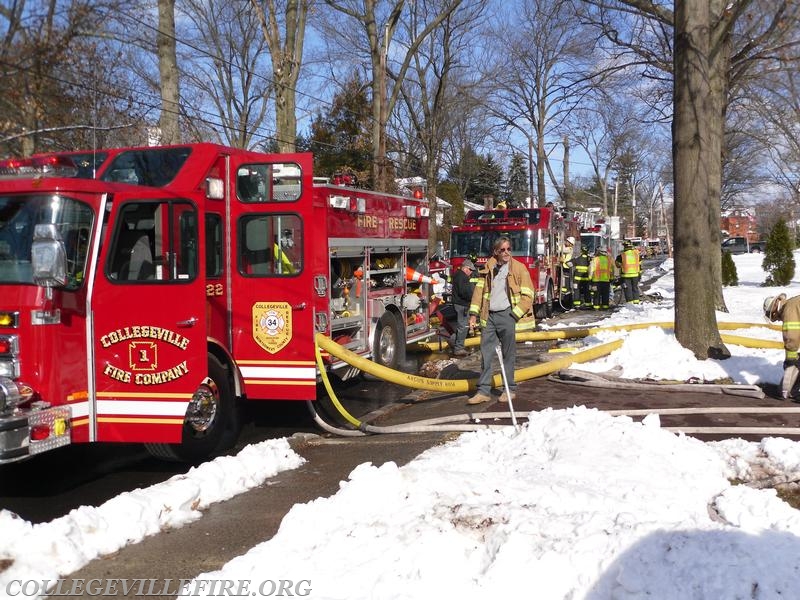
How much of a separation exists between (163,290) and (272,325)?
1.62m

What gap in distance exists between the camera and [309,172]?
25.7 ft

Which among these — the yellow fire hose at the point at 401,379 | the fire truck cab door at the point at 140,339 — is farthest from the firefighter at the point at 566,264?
the fire truck cab door at the point at 140,339

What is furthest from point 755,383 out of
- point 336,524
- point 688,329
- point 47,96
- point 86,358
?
point 47,96

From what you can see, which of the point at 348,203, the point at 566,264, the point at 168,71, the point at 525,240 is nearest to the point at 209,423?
the point at 348,203

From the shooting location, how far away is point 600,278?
2109 centimetres

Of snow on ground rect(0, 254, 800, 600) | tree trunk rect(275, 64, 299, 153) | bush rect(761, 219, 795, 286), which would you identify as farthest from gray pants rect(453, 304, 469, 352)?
bush rect(761, 219, 795, 286)

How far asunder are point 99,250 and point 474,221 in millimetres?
14869

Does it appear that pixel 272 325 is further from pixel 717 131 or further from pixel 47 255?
pixel 717 131

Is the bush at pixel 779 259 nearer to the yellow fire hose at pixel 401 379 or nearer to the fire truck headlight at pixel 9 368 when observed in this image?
the yellow fire hose at pixel 401 379

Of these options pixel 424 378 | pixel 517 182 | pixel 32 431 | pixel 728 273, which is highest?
→ pixel 517 182

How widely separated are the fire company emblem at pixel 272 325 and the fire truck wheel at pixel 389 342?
8.88 feet

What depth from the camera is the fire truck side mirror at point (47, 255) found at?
17.4 ft

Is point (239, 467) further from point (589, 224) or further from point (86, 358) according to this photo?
point (589, 224)

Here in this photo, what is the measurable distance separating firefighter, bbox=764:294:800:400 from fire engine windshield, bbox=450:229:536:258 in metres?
10.7
